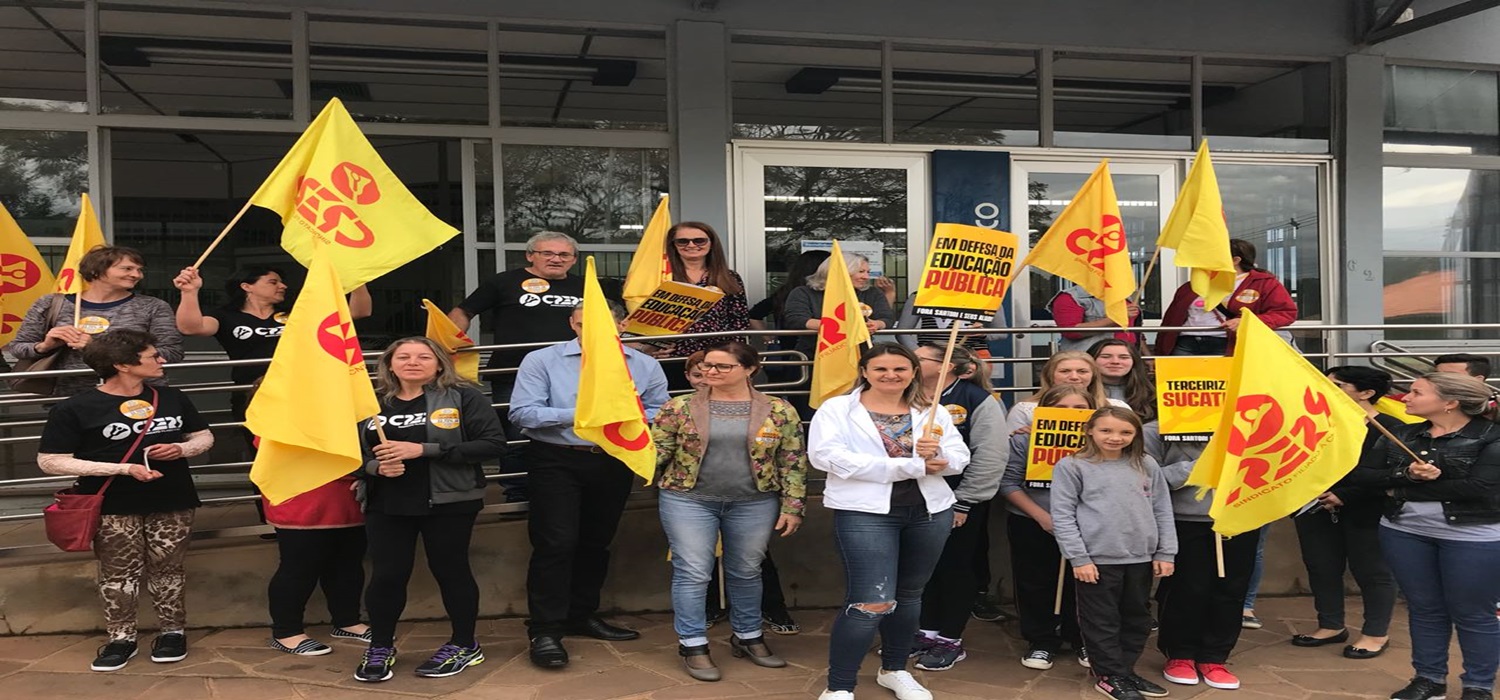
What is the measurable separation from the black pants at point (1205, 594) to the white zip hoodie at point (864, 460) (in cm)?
136

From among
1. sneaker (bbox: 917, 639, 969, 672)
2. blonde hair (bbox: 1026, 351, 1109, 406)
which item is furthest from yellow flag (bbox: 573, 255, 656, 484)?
blonde hair (bbox: 1026, 351, 1109, 406)

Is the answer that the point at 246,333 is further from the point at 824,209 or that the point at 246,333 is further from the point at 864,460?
the point at 824,209

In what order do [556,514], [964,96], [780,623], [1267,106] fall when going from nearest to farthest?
[556,514] < [780,623] < [964,96] < [1267,106]

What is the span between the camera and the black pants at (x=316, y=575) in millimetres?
5543

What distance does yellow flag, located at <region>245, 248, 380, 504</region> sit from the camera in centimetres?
475

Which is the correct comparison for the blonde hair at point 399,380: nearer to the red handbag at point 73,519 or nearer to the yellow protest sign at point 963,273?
the red handbag at point 73,519

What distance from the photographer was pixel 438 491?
5141 millimetres

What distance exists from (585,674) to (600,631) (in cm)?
59

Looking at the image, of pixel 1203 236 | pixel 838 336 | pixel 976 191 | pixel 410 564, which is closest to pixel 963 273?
pixel 838 336

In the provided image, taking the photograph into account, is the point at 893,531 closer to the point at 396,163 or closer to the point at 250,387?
the point at 250,387

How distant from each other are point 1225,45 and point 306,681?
865 centimetres

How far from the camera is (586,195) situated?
8547mm

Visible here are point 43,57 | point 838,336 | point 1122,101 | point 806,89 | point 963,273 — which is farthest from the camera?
point 1122,101

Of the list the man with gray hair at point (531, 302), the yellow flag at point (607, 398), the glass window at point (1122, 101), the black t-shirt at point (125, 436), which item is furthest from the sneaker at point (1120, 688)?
the glass window at point (1122, 101)
